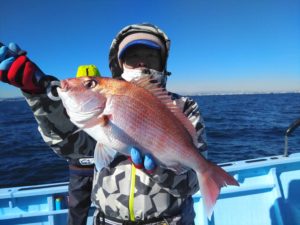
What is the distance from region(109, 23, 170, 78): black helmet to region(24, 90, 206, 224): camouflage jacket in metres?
0.95

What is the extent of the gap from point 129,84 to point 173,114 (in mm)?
401

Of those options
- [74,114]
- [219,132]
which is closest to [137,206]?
[74,114]

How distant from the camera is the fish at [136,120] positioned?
202 centimetres

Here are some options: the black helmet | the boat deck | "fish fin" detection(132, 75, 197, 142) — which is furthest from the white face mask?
the boat deck

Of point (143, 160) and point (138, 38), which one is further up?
point (138, 38)

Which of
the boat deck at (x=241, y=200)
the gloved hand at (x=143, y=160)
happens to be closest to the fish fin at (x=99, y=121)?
the gloved hand at (x=143, y=160)

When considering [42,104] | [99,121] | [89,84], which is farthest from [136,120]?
[42,104]

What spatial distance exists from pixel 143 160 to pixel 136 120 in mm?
339

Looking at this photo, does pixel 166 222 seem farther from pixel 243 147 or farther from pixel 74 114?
pixel 243 147

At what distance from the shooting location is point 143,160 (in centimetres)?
217

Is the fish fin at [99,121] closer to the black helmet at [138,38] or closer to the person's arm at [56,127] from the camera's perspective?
the person's arm at [56,127]

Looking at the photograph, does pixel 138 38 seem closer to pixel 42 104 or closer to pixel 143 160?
pixel 42 104

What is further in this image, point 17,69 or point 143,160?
point 143,160

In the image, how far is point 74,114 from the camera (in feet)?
6.70
